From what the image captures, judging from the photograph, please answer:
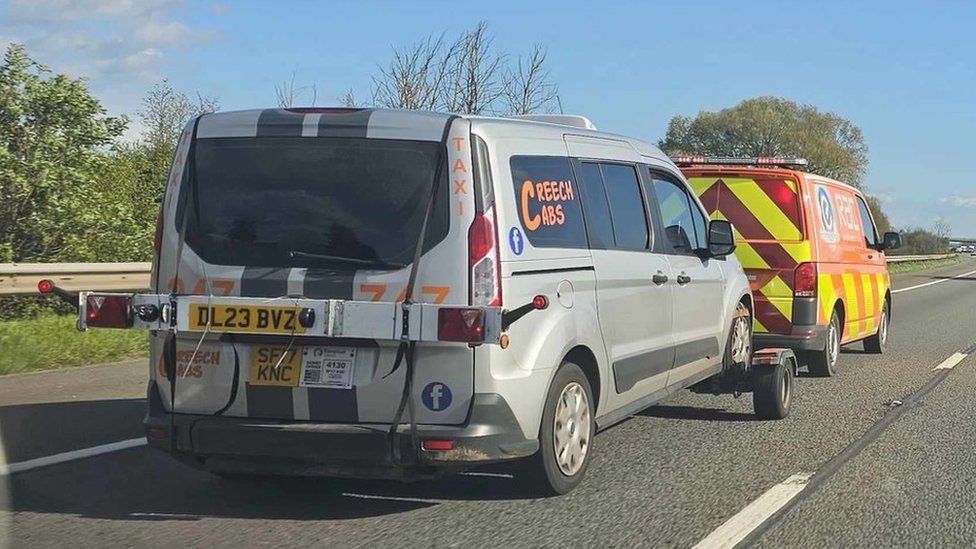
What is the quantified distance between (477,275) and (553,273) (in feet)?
1.97

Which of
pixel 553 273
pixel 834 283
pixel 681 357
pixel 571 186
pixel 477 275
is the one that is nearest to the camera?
pixel 477 275

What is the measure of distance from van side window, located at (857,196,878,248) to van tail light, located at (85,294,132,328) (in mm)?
8989

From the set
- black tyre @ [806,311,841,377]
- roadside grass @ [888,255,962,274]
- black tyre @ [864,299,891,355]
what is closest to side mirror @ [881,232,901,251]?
black tyre @ [864,299,891,355]

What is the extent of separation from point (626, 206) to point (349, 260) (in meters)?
2.12

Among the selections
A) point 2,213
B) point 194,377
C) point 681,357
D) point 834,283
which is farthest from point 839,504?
point 2,213

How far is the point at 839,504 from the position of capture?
18.6ft

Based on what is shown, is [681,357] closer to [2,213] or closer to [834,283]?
[834,283]

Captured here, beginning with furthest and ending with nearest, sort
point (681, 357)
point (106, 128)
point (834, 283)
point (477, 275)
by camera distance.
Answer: point (106, 128)
point (834, 283)
point (681, 357)
point (477, 275)

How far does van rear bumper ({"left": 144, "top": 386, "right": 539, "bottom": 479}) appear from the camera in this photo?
5.03m

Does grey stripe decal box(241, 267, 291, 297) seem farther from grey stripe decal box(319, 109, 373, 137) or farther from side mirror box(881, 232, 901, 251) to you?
side mirror box(881, 232, 901, 251)

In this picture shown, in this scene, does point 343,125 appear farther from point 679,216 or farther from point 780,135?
point 780,135

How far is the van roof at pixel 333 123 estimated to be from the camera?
525 cm

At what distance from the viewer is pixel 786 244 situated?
1002cm

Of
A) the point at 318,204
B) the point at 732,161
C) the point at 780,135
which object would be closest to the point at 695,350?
the point at 318,204
